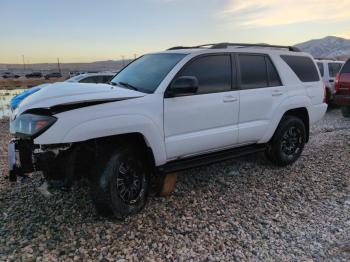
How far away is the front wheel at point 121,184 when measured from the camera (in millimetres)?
3773

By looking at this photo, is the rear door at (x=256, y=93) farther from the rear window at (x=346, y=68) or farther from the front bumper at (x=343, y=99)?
the rear window at (x=346, y=68)

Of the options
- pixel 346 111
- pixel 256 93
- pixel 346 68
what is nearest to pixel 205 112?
pixel 256 93

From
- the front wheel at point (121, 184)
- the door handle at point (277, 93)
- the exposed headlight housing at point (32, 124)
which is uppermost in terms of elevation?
the door handle at point (277, 93)

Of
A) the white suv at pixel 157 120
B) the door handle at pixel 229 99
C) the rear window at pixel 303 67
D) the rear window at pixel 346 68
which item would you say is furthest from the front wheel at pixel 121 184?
the rear window at pixel 346 68

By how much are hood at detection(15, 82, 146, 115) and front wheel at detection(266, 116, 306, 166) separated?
2.69 meters

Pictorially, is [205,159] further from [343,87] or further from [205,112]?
[343,87]

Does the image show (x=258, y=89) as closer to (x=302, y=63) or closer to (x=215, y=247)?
(x=302, y=63)

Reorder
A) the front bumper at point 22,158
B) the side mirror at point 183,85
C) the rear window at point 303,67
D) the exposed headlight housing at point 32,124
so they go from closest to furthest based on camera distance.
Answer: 1. the exposed headlight housing at point 32,124
2. the front bumper at point 22,158
3. the side mirror at point 183,85
4. the rear window at point 303,67

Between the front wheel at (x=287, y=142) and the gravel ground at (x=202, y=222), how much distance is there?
0.95 ft

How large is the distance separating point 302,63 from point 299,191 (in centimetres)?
234

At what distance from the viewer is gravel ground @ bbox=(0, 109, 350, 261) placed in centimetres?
348

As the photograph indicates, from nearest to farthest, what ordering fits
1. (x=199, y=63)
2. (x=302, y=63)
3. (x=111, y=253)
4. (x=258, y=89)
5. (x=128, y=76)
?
(x=111, y=253) < (x=199, y=63) < (x=128, y=76) < (x=258, y=89) < (x=302, y=63)

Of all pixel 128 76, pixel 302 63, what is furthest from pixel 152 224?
pixel 302 63

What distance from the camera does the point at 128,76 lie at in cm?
492
